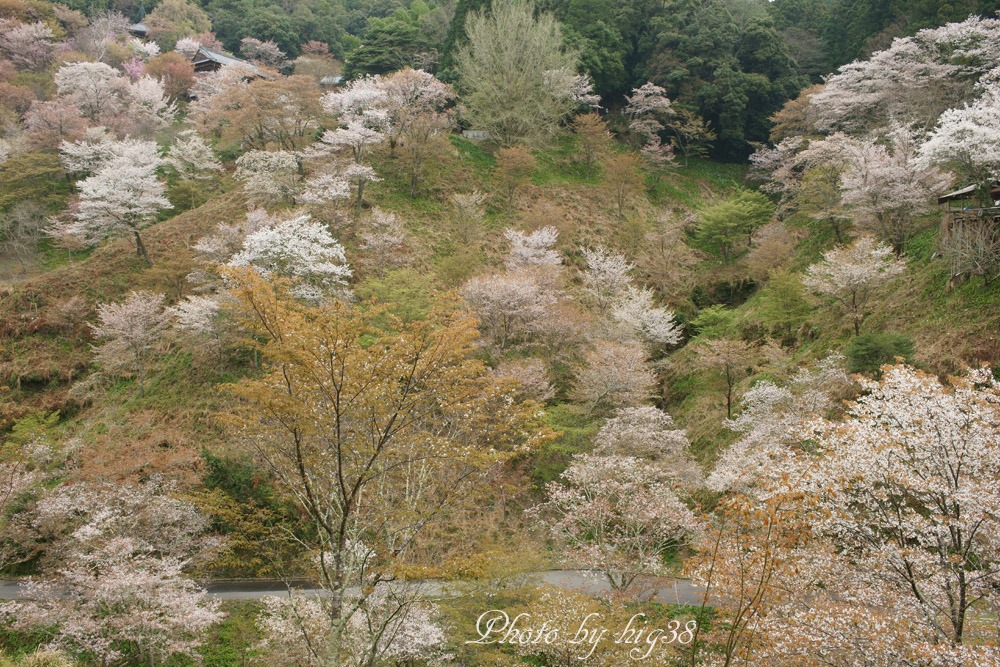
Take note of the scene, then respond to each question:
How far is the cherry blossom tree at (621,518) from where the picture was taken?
11.0m

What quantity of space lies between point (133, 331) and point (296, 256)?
6.85m

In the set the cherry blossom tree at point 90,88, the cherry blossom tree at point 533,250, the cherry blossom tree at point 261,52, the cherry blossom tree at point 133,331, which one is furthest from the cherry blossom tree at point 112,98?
the cherry blossom tree at point 533,250

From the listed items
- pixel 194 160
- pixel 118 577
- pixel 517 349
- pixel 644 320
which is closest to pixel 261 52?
pixel 194 160

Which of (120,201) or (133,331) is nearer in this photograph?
(133,331)

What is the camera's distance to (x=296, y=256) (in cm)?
1819

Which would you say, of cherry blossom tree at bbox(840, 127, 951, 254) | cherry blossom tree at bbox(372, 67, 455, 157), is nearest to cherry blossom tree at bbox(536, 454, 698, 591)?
cherry blossom tree at bbox(840, 127, 951, 254)

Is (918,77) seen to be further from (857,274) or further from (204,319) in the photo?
(204,319)

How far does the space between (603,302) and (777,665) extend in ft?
56.6

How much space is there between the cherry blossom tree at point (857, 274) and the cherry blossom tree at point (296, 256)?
15846 millimetres

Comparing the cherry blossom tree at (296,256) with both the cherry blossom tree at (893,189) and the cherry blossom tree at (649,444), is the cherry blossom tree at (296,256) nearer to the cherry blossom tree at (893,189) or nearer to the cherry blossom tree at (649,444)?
the cherry blossom tree at (649,444)

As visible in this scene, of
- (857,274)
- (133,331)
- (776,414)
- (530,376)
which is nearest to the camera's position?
(776,414)

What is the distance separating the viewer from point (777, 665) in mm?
7000

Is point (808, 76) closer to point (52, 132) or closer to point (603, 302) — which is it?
point (603, 302)

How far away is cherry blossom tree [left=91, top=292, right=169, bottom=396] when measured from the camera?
1912 cm
